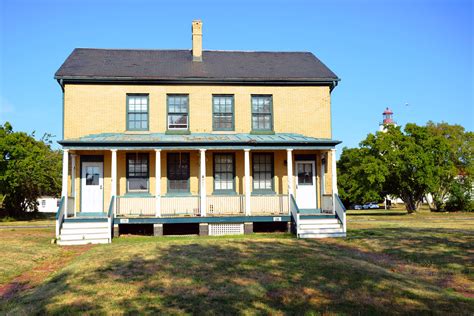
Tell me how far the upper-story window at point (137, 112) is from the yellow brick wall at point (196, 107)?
8.6 inches

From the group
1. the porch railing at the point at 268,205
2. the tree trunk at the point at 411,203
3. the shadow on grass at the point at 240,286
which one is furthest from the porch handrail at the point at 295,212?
the tree trunk at the point at 411,203

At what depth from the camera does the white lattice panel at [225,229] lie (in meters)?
18.7

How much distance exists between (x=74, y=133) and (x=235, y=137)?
694 cm

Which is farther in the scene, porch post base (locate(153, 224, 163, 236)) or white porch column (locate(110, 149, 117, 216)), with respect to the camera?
porch post base (locate(153, 224, 163, 236))

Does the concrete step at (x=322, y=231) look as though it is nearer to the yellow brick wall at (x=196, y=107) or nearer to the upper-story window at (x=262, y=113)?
the yellow brick wall at (x=196, y=107)

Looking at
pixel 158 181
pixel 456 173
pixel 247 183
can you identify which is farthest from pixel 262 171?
pixel 456 173

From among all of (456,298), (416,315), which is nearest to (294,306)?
(416,315)

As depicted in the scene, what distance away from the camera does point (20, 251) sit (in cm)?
1408

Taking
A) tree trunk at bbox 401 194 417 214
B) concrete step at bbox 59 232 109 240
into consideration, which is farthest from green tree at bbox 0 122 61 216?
tree trunk at bbox 401 194 417 214

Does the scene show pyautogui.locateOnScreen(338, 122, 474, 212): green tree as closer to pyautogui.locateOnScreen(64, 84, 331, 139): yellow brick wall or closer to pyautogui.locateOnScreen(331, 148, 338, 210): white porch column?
pyautogui.locateOnScreen(64, 84, 331, 139): yellow brick wall

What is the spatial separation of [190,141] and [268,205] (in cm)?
420

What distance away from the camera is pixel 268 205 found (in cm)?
1919

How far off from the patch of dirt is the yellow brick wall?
638cm

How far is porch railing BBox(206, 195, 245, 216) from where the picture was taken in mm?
19094
